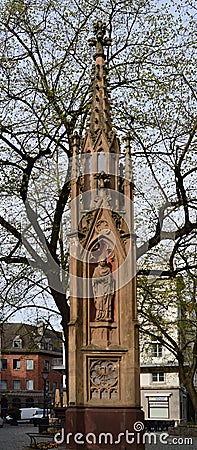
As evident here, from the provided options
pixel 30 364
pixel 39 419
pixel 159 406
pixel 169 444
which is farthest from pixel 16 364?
pixel 169 444

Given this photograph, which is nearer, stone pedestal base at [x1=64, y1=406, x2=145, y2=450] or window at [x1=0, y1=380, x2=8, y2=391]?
stone pedestal base at [x1=64, y1=406, x2=145, y2=450]

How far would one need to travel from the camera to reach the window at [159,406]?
200ft

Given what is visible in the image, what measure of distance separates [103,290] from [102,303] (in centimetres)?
28

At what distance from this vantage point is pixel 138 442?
48.2 ft

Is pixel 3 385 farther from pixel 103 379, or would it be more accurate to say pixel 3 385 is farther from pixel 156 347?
pixel 103 379

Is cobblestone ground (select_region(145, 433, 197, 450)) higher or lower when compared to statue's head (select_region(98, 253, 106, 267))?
lower

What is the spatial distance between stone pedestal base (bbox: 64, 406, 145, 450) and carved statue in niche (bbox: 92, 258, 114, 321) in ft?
6.38

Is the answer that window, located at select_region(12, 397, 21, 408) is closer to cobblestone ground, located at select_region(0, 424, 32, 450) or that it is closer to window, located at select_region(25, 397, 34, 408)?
window, located at select_region(25, 397, 34, 408)

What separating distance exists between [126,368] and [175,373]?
47.0 meters

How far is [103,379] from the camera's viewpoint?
49.1ft


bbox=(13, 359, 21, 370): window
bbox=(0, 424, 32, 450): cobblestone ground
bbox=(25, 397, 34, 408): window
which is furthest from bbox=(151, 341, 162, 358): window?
bbox=(13, 359, 21, 370): window

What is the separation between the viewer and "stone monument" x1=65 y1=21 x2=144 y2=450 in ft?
48.2

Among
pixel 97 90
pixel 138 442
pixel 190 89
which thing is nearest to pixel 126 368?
pixel 138 442

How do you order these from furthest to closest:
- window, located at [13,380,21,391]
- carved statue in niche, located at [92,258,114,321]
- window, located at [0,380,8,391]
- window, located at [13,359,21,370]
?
window, located at [13,359,21,370]
window, located at [13,380,21,391]
window, located at [0,380,8,391]
carved statue in niche, located at [92,258,114,321]
